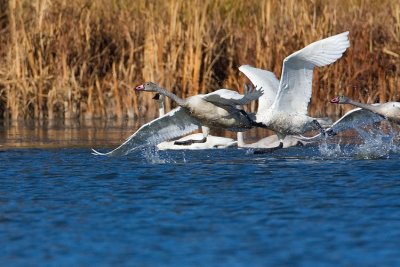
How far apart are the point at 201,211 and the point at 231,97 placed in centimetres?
308

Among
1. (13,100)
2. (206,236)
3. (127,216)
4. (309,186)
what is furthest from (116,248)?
(13,100)

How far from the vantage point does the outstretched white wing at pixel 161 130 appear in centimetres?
1316

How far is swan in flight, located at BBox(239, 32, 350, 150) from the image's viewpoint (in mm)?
12211

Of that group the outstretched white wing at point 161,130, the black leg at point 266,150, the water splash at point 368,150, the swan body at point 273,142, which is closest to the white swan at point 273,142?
the swan body at point 273,142

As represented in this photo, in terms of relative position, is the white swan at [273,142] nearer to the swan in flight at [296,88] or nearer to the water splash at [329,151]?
the water splash at [329,151]

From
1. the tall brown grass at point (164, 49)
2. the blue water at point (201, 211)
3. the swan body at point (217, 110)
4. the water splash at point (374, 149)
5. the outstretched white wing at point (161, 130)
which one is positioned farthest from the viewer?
the tall brown grass at point (164, 49)

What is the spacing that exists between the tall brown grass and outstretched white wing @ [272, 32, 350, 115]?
21.3 feet

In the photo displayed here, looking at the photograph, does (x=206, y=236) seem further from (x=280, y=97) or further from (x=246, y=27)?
(x=246, y=27)

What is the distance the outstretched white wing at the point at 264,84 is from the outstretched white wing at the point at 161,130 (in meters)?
0.94

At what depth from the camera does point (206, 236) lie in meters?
7.91

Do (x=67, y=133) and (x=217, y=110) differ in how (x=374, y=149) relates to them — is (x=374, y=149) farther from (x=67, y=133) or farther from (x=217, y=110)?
(x=67, y=133)

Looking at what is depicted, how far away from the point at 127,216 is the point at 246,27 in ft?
39.0

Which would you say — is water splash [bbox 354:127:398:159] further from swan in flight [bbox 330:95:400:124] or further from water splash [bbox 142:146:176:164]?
water splash [bbox 142:146:176:164]

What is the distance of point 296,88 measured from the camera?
12773 millimetres
